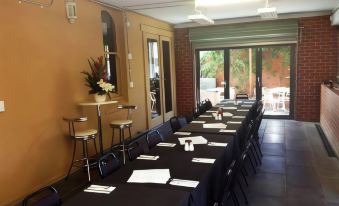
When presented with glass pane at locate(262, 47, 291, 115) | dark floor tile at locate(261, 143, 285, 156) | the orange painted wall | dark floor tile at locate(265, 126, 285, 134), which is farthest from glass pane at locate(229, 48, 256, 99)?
the orange painted wall

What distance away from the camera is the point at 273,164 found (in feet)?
14.8

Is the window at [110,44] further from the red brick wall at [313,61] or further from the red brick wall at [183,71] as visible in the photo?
the red brick wall at [313,61]

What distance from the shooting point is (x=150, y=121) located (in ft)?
23.5

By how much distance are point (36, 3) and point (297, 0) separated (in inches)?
181

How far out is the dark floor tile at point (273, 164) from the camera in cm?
428

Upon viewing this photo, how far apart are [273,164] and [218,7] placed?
133 inches

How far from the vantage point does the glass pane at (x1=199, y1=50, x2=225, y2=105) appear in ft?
27.8

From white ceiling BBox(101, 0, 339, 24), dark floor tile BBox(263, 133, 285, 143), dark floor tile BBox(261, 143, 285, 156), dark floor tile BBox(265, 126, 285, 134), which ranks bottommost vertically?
dark floor tile BBox(261, 143, 285, 156)

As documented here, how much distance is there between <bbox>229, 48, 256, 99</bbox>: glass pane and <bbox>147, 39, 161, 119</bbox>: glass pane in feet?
7.31

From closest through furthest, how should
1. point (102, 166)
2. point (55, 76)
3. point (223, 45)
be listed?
point (102, 166)
point (55, 76)
point (223, 45)

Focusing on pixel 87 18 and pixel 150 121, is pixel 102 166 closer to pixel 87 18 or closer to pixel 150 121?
pixel 87 18

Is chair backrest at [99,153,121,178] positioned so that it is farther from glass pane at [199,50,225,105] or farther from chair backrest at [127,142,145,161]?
glass pane at [199,50,225,105]

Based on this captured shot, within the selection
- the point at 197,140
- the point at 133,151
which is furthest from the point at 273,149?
the point at 133,151

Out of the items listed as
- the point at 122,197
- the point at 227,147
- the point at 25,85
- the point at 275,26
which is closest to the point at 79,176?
the point at 25,85
